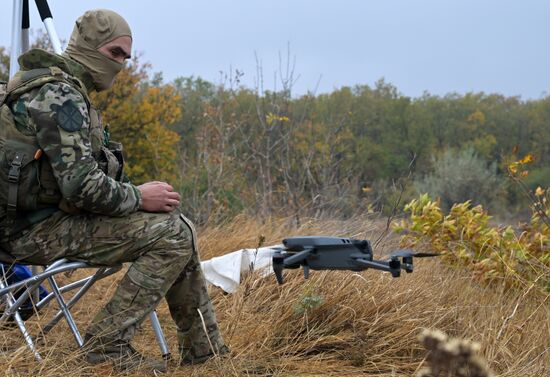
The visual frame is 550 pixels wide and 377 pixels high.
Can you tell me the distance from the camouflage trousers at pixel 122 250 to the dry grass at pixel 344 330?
0.65ft

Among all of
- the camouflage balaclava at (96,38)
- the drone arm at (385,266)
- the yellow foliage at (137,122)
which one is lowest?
the yellow foliage at (137,122)

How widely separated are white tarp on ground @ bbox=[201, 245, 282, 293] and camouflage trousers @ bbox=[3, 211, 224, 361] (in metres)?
1.49

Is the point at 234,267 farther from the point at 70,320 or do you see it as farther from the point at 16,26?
the point at 16,26

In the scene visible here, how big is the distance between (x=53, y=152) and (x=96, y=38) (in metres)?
0.53

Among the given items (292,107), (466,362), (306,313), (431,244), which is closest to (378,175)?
(292,107)

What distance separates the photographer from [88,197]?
284 cm

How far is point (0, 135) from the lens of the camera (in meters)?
2.84

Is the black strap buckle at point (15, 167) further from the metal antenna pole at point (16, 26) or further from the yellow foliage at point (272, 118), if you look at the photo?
the yellow foliage at point (272, 118)

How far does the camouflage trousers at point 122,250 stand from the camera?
2.96 metres

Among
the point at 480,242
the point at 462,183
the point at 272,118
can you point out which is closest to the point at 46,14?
the point at 480,242

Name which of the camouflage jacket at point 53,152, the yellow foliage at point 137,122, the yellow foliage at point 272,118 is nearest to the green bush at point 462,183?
the yellow foliage at point 137,122

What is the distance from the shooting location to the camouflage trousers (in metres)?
2.96

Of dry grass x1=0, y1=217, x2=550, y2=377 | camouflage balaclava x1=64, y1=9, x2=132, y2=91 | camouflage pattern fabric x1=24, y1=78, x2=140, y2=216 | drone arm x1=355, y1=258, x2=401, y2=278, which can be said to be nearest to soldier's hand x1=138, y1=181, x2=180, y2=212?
camouflage pattern fabric x1=24, y1=78, x2=140, y2=216

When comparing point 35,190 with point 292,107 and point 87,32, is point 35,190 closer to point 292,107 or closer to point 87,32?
point 87,32
